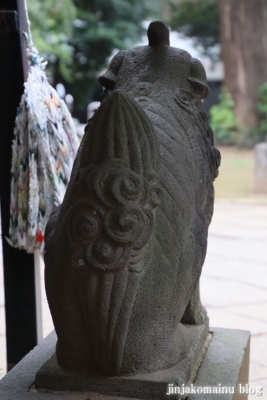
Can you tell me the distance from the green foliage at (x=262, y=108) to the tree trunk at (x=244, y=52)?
0.11 m

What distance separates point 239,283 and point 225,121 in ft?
30.2

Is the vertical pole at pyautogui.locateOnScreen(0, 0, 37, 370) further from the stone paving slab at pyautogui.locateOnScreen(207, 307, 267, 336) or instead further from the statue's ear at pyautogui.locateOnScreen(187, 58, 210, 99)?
the stone paving slab at pyautogui.locateOnScreen(207, 307, 267, 336)

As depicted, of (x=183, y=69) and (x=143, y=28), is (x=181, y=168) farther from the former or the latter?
(x=143, y=28)

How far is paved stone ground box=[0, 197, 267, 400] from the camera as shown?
3469 mm

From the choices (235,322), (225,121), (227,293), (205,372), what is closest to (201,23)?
(225,121)

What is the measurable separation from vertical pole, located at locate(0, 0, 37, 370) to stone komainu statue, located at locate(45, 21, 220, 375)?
0.82 m

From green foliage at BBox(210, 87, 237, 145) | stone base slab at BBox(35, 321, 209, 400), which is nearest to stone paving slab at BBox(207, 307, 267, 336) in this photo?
stone base slab at BBox(35, 321, 209, 400)

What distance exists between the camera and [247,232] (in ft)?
21.1

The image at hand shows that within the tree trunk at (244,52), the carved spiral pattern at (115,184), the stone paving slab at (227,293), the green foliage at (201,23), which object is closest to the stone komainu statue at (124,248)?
the carved spiral pattern at (115,184)

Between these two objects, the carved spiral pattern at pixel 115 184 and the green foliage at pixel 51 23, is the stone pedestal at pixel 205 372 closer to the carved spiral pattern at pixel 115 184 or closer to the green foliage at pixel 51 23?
the carved spiral pattern at pixel 115 184

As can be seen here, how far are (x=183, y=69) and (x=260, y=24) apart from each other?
1104cm

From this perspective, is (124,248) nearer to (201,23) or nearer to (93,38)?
(93,38)

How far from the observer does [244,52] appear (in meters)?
12.7

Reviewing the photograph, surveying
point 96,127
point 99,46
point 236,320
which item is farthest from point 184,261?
point 99,46
